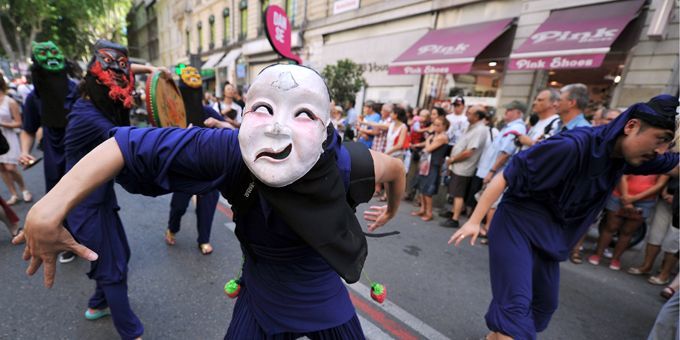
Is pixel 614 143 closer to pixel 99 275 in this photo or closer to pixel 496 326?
pixel 496 326

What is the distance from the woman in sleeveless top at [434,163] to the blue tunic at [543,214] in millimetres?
3089

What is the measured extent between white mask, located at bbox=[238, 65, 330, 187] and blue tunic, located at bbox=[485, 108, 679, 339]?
4.85ft

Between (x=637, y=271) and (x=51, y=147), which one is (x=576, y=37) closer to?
(x=637, y=271)

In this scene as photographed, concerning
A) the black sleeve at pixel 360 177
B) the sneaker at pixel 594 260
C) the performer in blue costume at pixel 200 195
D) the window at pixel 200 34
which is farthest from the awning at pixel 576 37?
the window at pixel 200 34

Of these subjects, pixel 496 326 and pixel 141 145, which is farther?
pixel 496 326

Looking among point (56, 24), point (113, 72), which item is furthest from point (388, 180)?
point (56, 24)

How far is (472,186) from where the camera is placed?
5.24 m

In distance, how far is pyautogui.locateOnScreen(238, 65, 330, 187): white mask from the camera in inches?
39.7

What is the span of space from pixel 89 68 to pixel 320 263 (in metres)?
1.99

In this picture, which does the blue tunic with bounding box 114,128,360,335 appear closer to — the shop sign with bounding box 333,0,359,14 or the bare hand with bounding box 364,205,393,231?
the bare hand with bounding box 364,205,393,231

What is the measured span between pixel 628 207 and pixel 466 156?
1.98 m

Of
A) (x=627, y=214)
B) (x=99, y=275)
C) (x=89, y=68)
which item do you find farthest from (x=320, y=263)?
(x=627, y=214)

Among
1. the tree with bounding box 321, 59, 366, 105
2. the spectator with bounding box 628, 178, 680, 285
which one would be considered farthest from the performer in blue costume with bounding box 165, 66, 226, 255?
the tree with bounding box 321, 59, 366, 105

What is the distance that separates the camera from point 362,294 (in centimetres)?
297
